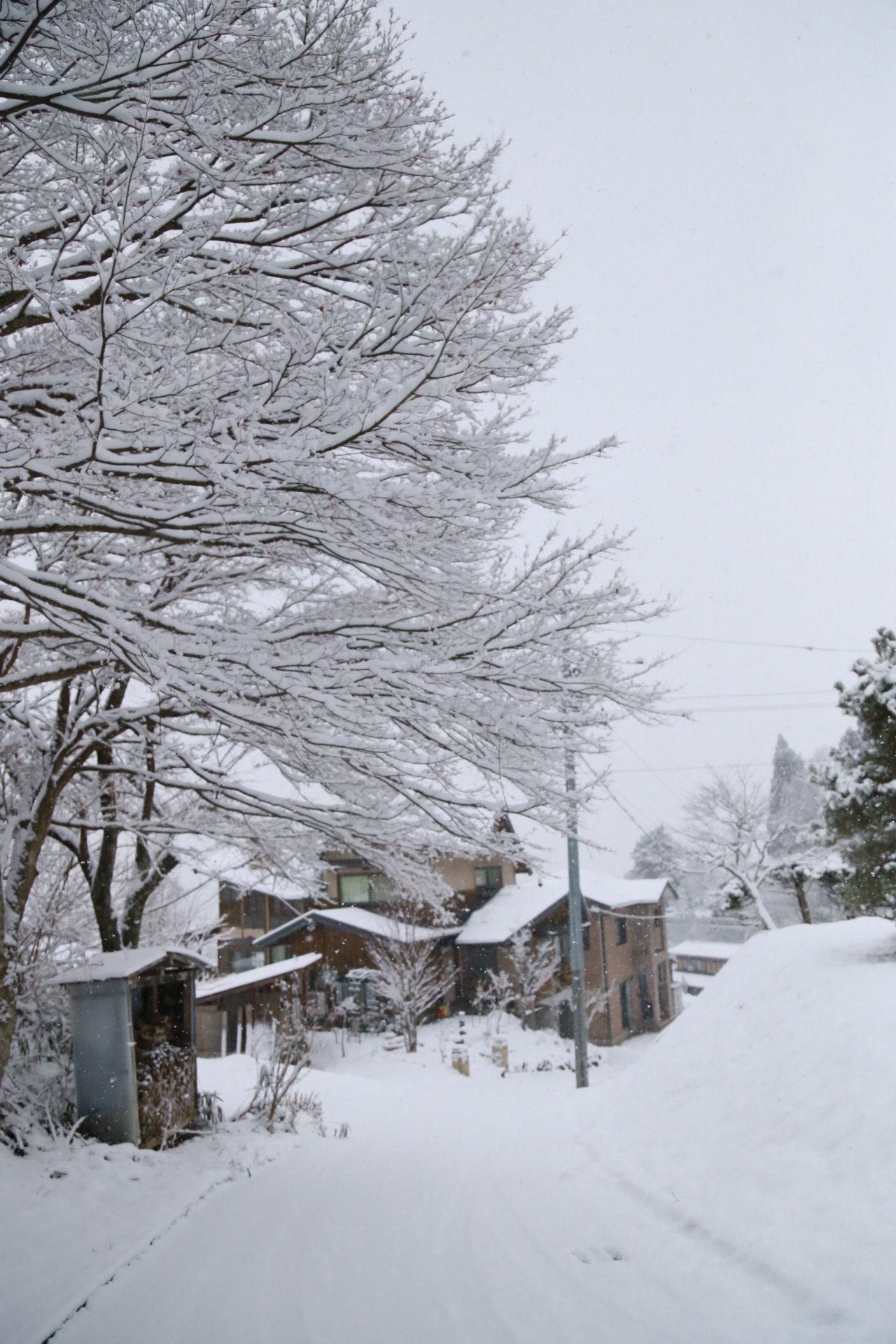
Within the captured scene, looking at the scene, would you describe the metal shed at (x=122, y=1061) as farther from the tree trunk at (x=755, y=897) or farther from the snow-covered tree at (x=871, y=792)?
the tree trunk at (x=755, y=897)

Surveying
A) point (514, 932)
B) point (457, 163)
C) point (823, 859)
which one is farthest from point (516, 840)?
point (514, 932)

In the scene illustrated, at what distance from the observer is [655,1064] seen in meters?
9.37

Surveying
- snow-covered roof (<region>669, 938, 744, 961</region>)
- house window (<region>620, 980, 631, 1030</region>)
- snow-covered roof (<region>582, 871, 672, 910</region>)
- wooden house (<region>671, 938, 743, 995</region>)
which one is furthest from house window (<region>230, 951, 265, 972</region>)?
snow-covered roof (<region>669, 938, 744, 961</region>)

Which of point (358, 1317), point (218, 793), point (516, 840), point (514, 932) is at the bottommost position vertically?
point (514, 932)

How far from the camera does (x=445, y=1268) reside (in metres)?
4.90

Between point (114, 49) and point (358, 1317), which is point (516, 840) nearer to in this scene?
point (358, 1317)

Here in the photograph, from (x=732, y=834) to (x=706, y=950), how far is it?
24100 millimetres

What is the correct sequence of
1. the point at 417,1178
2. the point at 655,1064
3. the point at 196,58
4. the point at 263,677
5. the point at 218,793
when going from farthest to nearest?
the point at 655,1064 < the point at 417,1178 < the point at 218,793 < the point at 263,677 < the point at 196,58

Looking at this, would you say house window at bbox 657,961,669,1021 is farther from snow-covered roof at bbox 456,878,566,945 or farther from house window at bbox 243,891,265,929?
house window at bbox 243,891,265,929

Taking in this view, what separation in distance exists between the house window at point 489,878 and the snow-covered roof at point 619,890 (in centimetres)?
369

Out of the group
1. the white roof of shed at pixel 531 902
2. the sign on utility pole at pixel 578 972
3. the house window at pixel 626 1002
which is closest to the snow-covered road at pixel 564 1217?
the sign on utility pole at pixel 578 972

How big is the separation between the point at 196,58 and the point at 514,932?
26834 millimetres

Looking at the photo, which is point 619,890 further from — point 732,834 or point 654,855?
point 654,855

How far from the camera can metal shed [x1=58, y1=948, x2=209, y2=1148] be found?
25.0 feet
